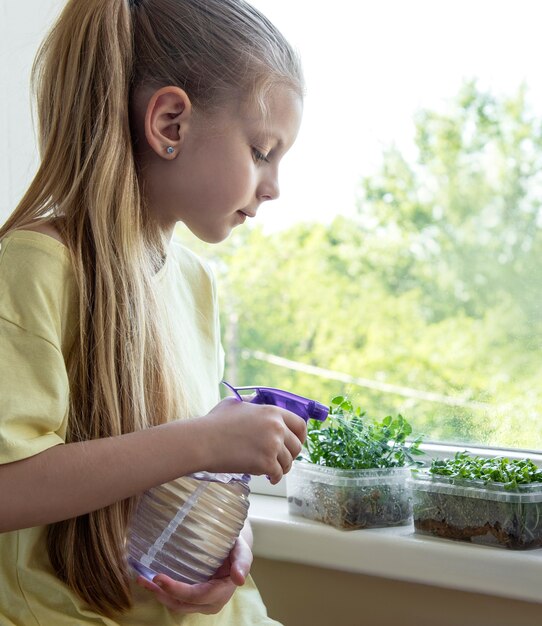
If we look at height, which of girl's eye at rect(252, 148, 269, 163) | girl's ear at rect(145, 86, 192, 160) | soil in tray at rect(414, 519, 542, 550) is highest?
girl's ear at rect(145, 86, 192, 160)

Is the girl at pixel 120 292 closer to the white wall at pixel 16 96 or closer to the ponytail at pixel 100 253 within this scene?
the ponytail at pixel 100 253

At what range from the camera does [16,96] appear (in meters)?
1.27

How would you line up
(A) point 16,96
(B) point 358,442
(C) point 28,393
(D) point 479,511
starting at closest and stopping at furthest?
(C) point 28,393
(D) point 479,511
(B) point 358,442
(A) point 16,96

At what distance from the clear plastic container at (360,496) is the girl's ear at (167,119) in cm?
44

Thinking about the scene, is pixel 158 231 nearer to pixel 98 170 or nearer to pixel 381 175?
pixel 98 170

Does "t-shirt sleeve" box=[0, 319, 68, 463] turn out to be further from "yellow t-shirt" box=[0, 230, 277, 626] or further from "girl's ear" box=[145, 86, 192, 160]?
"girl's ear" box=[145, 86, 192, 160]

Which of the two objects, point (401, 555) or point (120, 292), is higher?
point (120, 292)

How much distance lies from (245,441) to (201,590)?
0.56 ft

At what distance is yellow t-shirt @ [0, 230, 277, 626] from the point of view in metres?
0.74

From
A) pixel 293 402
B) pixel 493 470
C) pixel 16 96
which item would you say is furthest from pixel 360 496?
pixel 16 96

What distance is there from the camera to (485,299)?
1.25m

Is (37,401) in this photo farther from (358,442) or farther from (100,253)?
(358,442)

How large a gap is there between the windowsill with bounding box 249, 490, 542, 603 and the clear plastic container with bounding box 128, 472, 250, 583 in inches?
9.4

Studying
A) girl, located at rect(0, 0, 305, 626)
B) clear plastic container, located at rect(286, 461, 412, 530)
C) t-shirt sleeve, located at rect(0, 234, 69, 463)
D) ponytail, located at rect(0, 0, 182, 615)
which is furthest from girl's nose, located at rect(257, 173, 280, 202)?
clear plastic container, located at rect(286, 461, 412, 530)
